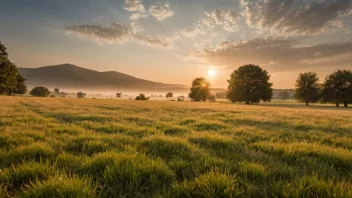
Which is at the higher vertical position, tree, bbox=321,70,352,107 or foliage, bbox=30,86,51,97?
tree, bbox=321,70,352,107

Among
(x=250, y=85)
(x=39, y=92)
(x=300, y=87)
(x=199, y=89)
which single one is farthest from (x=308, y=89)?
(x=39, y=92)

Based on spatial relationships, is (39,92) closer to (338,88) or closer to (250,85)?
(250,85)

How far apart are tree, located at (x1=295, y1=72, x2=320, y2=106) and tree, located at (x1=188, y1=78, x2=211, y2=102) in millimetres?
45825

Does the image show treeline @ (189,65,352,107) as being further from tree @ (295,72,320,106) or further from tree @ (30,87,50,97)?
tree @ (30,87,50,97)

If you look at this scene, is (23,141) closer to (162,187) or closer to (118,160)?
(118,160)

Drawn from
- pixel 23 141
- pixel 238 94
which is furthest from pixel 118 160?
pixel 238 94

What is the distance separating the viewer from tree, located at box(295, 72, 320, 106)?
74.9 meters

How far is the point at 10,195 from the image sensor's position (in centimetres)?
265

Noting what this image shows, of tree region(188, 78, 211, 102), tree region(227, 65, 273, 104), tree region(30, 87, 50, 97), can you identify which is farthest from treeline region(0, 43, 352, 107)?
tree region(30, 87, 50, 97)

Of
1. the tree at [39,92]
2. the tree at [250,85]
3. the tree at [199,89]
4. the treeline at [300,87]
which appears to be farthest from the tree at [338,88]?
the tree at [39,92]

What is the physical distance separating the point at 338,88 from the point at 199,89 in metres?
60.9

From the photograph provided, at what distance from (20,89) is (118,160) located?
348 feet

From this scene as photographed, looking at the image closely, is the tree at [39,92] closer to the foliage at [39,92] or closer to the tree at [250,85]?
the foliage at [39,92]

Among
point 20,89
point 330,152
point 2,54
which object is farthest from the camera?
point 20,89
